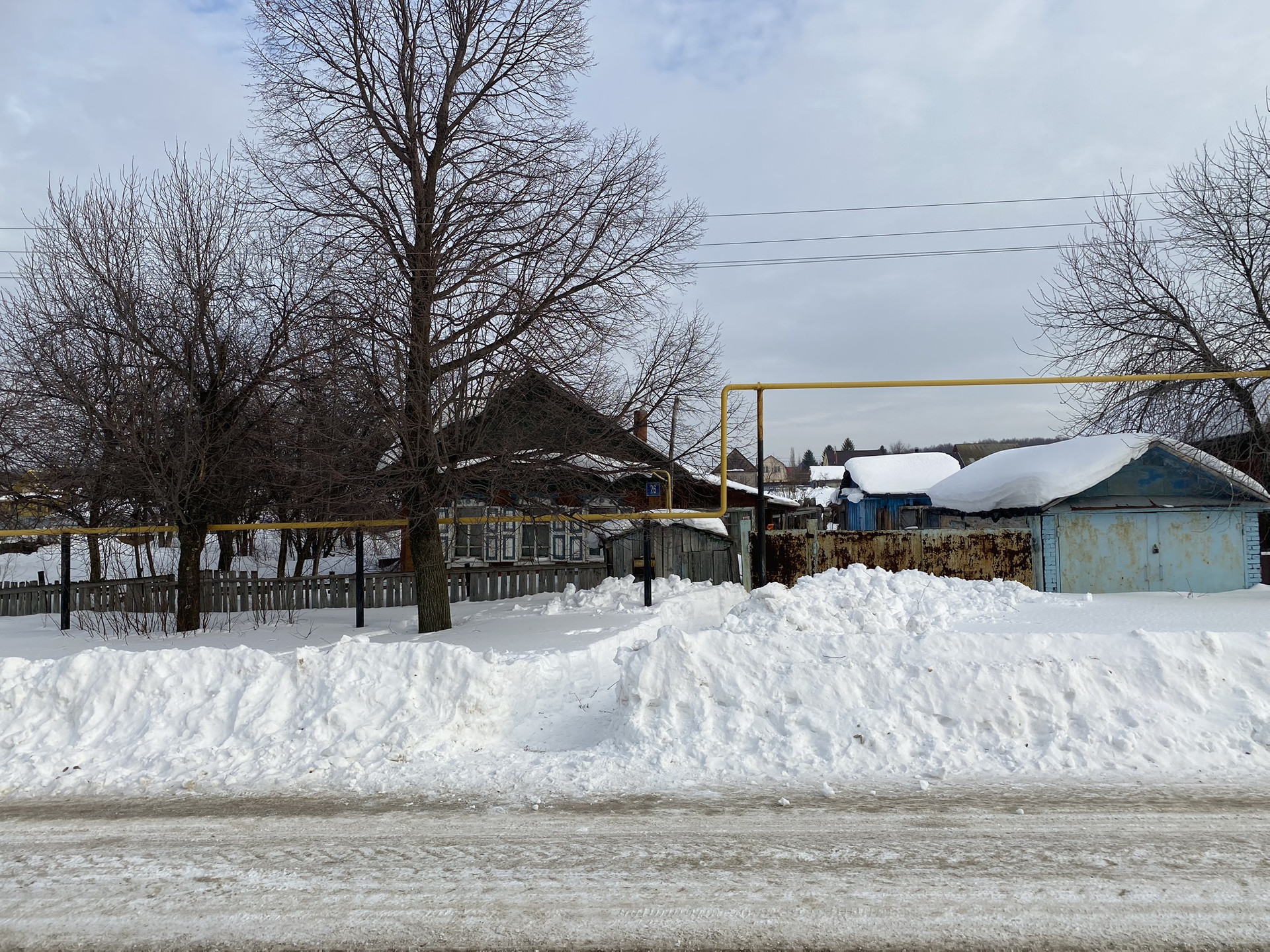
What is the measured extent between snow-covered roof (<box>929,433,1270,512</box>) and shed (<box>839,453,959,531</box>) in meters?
21.5

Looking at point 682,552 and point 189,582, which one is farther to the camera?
point 682,552

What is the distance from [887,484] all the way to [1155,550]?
26079 millimetres

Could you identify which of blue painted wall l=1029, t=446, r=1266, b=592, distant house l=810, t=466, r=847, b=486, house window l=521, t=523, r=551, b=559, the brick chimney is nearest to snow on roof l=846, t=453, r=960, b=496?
house window l=521, t=523, r=551, b=559

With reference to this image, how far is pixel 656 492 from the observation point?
40.2ft

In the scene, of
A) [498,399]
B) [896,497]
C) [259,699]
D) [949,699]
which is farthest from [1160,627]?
[896,497]

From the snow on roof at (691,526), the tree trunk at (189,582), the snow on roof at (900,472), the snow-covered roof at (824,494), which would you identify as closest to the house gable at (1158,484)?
the snow on roof at (691,526)

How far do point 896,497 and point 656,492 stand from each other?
28074 mm

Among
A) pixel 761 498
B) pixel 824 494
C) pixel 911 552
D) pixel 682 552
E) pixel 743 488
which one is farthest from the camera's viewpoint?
pixel 824 494

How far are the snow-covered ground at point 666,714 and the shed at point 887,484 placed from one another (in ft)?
98.4

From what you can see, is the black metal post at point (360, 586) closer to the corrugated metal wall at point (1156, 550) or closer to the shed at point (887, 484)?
the corrugated metal wall at point (1156, 550)

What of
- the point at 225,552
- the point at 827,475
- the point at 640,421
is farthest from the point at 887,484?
the point at 827,475

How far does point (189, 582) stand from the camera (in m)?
11.8

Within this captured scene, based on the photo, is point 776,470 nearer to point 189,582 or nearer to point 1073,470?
point 1073,470

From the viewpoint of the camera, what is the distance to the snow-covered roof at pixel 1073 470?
40.5 feet
